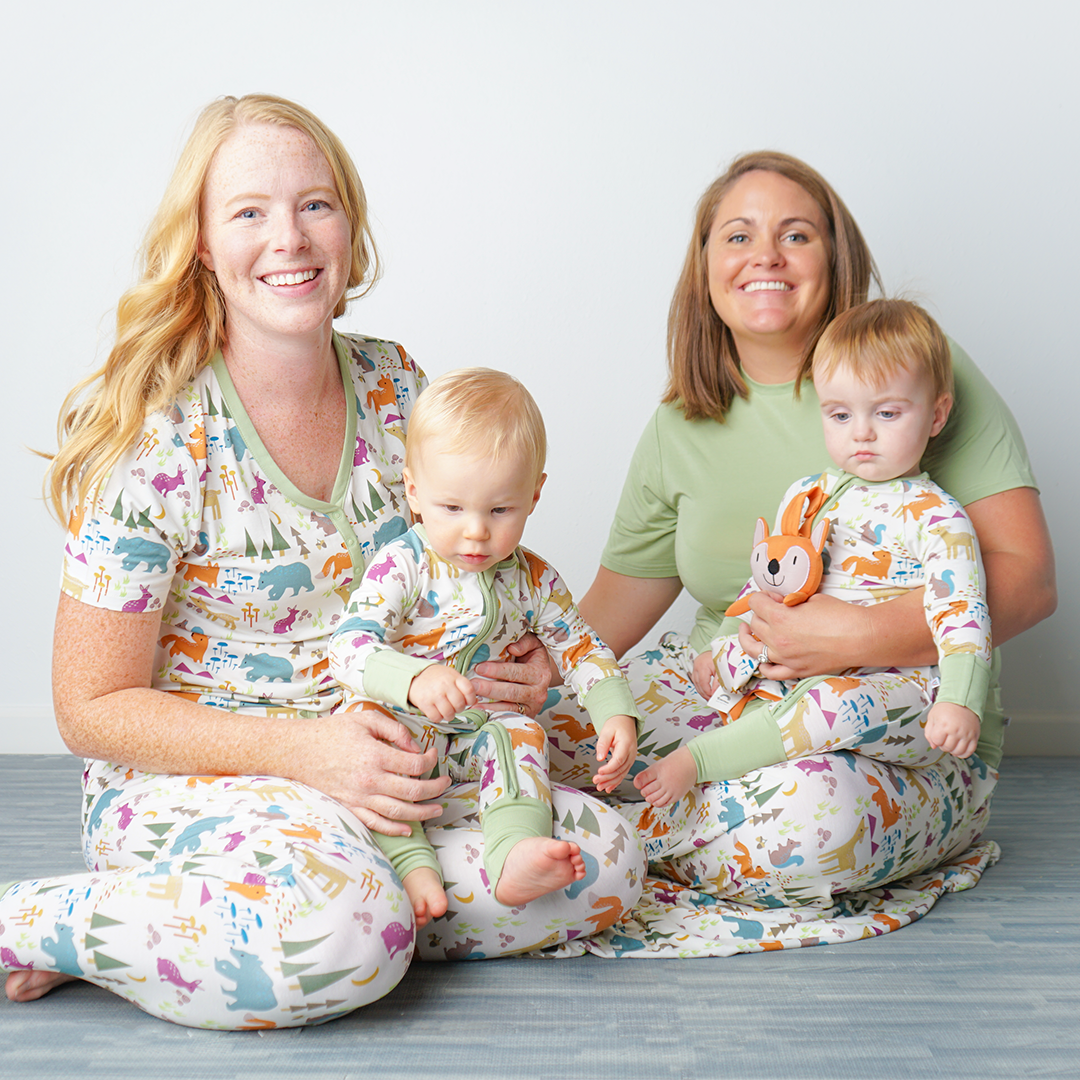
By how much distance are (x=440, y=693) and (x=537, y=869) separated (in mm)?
245

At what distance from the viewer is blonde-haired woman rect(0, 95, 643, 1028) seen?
133 cm

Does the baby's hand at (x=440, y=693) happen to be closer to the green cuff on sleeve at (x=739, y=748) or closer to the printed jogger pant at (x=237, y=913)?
the printed jogger pant at (x=237, y=913)

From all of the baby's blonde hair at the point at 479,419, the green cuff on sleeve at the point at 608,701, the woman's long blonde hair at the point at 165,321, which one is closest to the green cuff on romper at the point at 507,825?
the green cuff on sleeve at the point at 608,701

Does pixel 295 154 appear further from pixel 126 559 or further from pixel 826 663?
pixel 826 663

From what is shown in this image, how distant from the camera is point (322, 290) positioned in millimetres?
1582

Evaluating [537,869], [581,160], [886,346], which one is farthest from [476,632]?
[581,160]

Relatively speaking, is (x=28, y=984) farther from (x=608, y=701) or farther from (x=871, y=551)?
(x=871, y=551)

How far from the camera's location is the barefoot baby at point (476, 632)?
4.65 feet

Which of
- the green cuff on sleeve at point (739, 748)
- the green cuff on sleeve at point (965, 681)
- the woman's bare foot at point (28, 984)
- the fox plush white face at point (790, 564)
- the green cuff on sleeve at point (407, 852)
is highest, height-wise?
the fox plush white face at point (790, 564)

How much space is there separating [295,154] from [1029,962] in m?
1.50

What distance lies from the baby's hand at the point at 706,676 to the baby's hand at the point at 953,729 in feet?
1.51

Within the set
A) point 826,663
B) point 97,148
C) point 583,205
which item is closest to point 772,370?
point 826,663

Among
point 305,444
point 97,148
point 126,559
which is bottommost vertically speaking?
point 126,559

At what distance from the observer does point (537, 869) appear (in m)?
1.37
